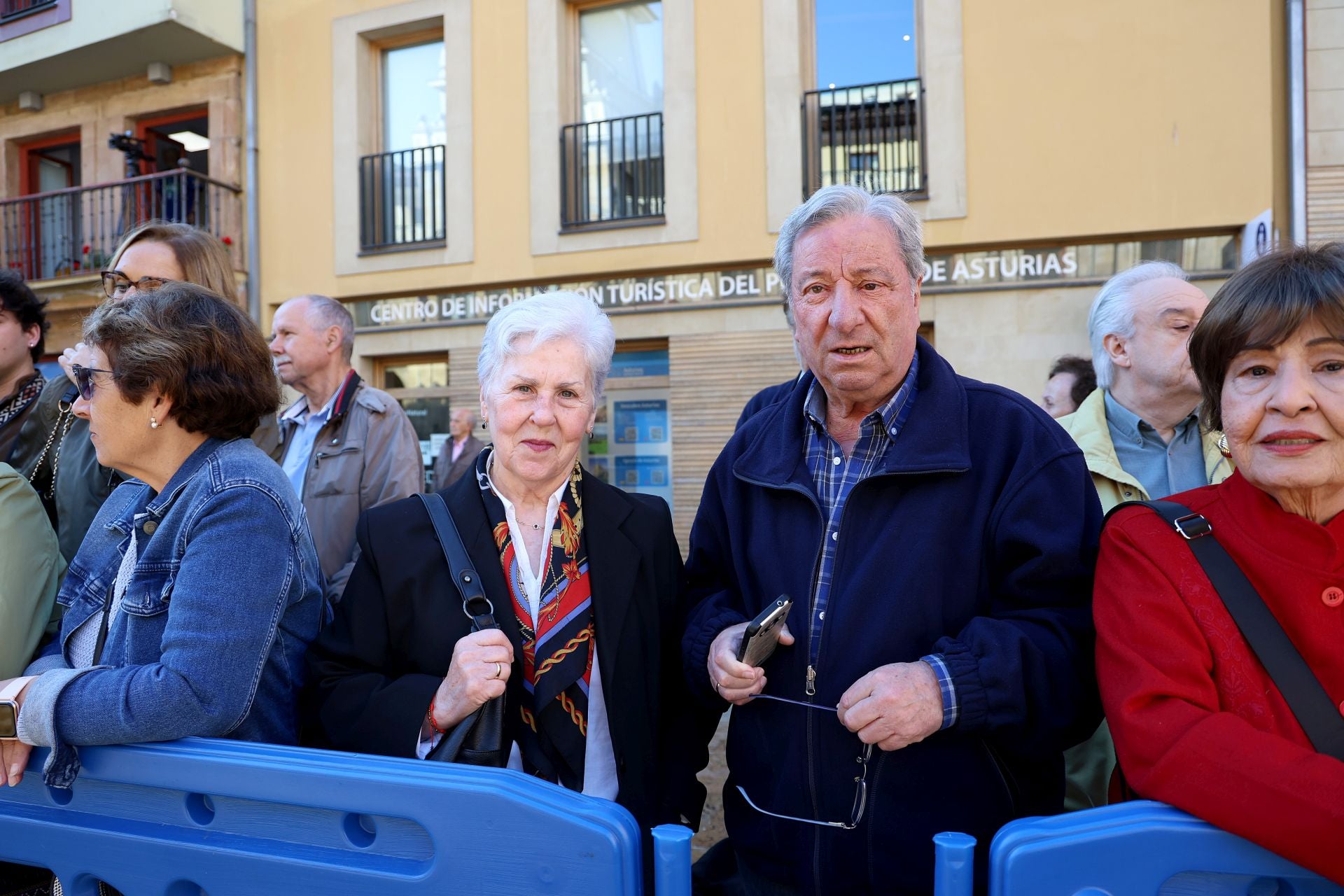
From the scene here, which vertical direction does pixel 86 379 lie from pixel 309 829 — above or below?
above

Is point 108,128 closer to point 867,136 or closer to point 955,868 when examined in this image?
point 867,136

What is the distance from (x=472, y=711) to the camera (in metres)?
1.80

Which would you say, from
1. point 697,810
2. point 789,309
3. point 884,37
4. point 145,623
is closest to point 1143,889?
point 697,810

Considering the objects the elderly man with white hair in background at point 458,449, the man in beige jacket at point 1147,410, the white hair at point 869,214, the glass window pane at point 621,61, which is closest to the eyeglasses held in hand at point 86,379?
the white hair at point 869,214

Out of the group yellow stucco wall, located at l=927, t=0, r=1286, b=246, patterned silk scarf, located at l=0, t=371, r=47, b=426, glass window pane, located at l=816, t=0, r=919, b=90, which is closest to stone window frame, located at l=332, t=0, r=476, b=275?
glass window pane, located at l=816, t=0, r=919, b=90

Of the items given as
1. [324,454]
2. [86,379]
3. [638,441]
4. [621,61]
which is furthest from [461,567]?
[621,61]

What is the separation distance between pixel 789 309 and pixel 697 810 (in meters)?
1.21

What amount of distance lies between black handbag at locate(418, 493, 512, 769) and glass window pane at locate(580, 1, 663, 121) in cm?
909

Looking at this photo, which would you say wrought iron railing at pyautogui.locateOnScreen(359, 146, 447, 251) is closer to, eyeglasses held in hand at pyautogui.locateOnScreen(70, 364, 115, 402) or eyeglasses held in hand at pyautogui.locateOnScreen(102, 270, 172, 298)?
eyeglasses held in hand at pyautogui.locateOnScreen(102, 270, 172, 298)

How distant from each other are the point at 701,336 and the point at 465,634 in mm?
8013

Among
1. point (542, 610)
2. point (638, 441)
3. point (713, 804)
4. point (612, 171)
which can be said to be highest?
point (612, 171)

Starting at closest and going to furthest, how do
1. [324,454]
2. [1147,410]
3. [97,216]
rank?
[1147,410], [324,454], [97,216]

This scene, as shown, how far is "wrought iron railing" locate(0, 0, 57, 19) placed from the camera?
11344 millimetres

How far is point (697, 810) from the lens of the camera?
2.13 meters
